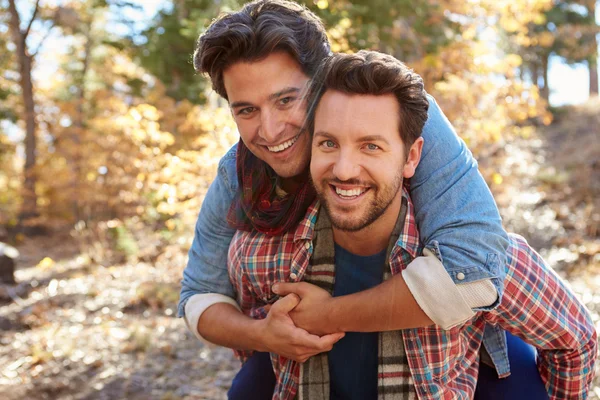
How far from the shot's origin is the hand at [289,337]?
2068 mm

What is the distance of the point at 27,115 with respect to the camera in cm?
1368

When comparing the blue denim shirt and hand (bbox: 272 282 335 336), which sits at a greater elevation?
the blue denim shirt

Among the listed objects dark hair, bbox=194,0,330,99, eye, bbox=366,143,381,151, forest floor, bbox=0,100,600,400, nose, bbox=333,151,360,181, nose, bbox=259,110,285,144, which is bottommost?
forest floor, bbox=0,100,600,400

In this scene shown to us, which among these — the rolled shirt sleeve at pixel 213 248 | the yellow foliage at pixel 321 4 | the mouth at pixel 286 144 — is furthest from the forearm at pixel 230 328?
the yellow foliage at pixel 321 4

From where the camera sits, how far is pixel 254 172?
2469 mm

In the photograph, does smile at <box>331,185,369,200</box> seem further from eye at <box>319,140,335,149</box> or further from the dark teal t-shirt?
the dark teal t-shirt

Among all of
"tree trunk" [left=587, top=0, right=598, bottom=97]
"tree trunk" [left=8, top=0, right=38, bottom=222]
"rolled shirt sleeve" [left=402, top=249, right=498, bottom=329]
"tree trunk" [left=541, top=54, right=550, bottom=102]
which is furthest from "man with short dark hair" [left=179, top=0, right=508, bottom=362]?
"tree trunk" [left=541, top=54, right=550, bottom=102]

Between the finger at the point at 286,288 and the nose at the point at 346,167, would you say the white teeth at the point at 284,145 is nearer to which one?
the nose at the point at 346,167

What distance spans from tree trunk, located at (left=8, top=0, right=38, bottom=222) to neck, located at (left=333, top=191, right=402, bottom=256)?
12927 mm

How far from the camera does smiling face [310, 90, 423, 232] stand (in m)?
2.01

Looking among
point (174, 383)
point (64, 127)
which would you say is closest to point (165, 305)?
point (174, 383)

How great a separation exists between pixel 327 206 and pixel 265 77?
0.60 metres

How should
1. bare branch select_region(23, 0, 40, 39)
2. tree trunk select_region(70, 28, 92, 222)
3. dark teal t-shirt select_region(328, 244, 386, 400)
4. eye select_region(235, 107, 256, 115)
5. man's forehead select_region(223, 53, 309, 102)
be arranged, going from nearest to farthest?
1. dark teal t-shirt select_region(328, 244, 386, 400)
2. man's forehead select_region(223, 53, 309, 102)
3. eye select_region(235, 107, 256, 115)
4. tree trunk select_region(70, 28, 92, 222)
5. bare branch select_region(23, 0, 40, 39)

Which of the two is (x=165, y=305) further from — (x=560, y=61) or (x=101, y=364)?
(x=560, y=61)
